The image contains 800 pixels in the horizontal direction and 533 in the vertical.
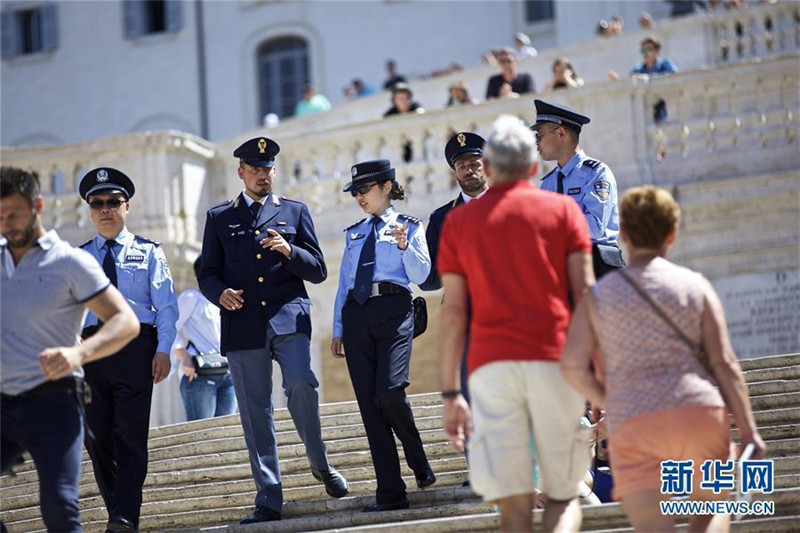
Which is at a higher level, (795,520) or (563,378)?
(563,378)

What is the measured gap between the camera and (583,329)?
6.36m

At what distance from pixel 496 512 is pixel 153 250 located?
2.76 metres

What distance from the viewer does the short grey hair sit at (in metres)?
6.64

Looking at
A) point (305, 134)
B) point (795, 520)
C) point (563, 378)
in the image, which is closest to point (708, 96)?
point (305, 134)

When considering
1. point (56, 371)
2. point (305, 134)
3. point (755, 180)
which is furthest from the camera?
point (305, 134)

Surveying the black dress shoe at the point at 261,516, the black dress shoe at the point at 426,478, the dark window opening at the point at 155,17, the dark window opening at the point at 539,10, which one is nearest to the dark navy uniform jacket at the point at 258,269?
the black dress shoe at the point at 261,516

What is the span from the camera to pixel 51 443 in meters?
6.87

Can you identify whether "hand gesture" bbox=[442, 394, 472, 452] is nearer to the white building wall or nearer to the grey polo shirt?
the grey polo shirt

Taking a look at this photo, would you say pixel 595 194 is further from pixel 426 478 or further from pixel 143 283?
pixel 143 283

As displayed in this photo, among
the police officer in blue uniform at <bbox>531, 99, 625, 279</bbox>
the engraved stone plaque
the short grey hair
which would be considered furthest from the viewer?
the engraved stone plaque

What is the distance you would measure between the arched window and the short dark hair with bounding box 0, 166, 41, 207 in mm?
26228

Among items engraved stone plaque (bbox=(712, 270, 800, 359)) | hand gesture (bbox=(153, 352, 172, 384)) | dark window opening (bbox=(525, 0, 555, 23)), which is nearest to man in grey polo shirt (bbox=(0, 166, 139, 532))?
hand gesture (bbox=(153, 352, 172, 384))

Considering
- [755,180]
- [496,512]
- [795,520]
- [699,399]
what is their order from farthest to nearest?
1. [755,180]
2. [496,512]
3. [795,520]
4. [699,399]

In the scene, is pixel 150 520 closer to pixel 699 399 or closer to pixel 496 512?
pixel 496 512
